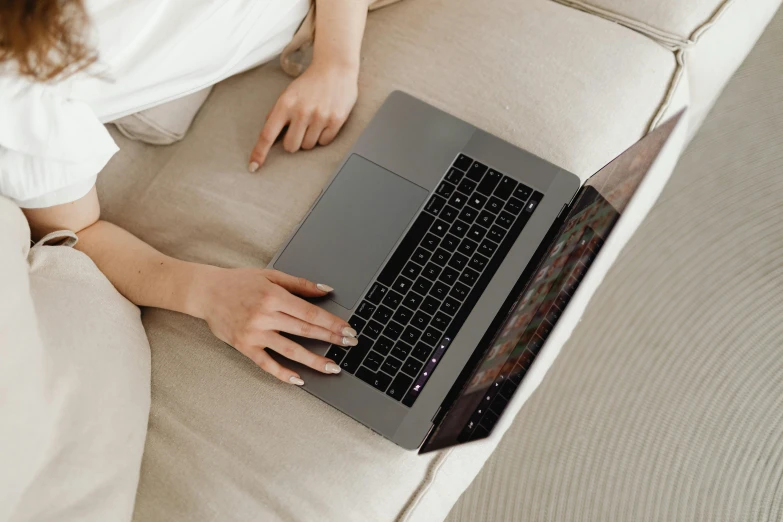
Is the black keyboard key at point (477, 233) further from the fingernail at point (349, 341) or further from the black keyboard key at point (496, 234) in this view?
the fingernail at point (349, 341)

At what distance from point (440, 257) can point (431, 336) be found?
101 mm

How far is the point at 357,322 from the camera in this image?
0.79 m

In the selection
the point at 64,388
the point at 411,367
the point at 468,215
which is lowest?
the point at 64,388

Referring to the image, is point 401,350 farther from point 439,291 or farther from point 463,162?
point 463,162

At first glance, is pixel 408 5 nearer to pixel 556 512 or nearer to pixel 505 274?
pixel 505 274

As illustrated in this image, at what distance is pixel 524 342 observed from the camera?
72cm

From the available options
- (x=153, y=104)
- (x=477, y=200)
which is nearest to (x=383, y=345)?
(x=477, y=200)

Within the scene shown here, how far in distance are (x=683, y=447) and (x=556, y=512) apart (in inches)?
9.3

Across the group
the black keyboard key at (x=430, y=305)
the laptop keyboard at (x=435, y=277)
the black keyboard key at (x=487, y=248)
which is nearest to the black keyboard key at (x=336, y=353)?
the laptop keyboard at (x=435, y=277)

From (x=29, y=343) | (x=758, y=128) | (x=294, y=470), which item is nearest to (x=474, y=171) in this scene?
(x=294, y=470)

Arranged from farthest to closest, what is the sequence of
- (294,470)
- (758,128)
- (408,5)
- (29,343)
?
1. (758,128)
2. (408,5)
3. (294,470)
4. (29,343)

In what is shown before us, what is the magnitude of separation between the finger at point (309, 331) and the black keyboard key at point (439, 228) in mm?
174

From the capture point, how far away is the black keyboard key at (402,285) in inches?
31.7

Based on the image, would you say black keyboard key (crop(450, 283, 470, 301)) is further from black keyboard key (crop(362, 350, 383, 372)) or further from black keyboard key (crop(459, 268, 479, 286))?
black keyboard key (crop(362, 350, 383, 372))
